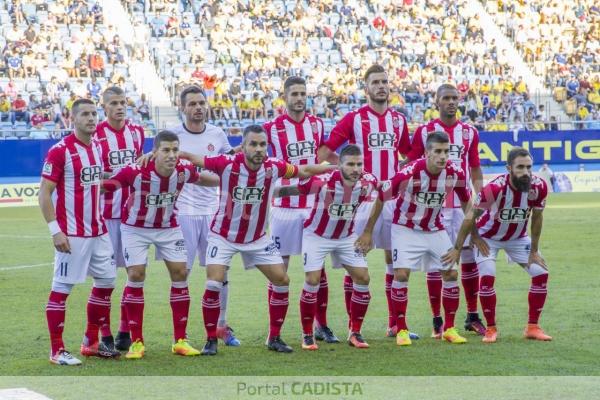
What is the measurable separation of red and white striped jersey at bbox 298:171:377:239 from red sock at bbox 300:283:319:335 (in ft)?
1.61

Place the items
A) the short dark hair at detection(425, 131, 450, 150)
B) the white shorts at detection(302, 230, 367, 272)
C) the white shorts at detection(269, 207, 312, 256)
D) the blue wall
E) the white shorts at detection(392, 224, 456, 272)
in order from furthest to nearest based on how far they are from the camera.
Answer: the blue wall
the white shorts at detection(269, 207, 312, 256)
the white shorts at detection(392, 224, 456, 272)
the white shorts at detection(302, 230, 367, 272)
the short dark hair at detection(425, 131, 450, 150)

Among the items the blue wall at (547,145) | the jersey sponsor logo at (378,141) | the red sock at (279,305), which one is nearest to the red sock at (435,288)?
the jersey sponsor logo at (378,141)

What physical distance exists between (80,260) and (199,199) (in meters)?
1.56

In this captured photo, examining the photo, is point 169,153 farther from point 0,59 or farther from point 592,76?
point 592,76

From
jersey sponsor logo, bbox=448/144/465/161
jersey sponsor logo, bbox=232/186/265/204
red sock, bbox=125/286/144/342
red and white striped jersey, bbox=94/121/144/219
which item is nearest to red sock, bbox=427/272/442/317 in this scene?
jersey sponsor logo, bbox=448/144/465/161

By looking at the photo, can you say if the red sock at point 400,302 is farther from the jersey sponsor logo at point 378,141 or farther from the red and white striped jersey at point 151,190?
the red and white striped jersey at point 151,190

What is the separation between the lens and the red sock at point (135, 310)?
8805 millimetres

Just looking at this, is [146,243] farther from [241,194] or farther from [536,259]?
[536,259]

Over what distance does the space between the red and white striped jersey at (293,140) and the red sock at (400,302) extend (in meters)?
1.21

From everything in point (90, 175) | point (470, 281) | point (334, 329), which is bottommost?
point (334, 329)

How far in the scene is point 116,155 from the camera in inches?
369

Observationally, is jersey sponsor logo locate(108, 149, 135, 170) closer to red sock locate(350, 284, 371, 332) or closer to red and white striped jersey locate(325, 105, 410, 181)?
red and white striped jersey locate(325, 105, 410, 181)

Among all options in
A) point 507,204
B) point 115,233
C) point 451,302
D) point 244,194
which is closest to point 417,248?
point 451,302

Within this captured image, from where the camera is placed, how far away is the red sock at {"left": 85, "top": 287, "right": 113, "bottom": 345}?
29.0 feet
